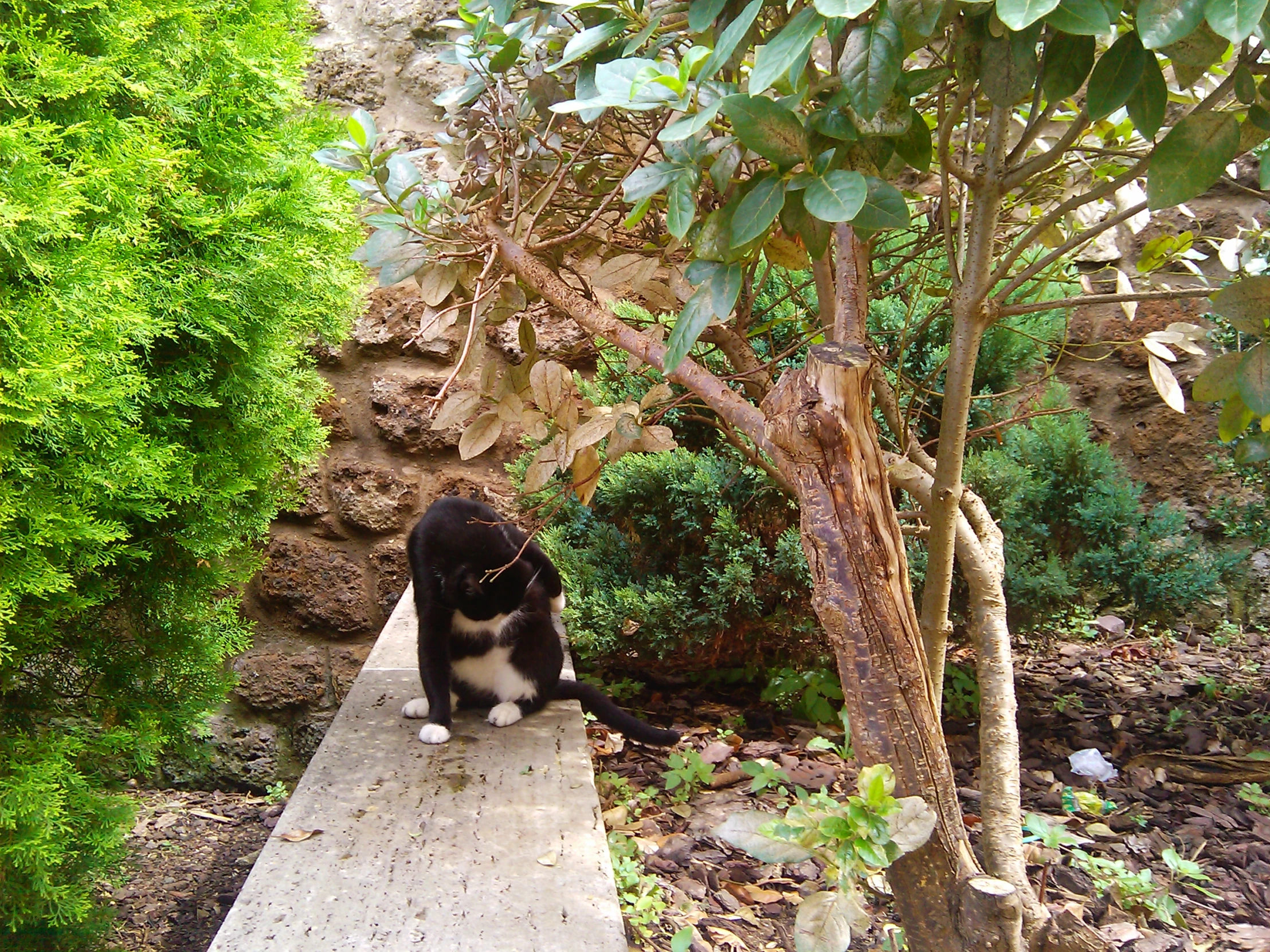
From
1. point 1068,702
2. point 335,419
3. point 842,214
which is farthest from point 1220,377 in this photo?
point 335,419

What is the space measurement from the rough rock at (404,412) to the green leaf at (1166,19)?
8.67 ft

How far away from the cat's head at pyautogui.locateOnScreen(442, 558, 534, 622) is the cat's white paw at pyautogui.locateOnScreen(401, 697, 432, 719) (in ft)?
0.79

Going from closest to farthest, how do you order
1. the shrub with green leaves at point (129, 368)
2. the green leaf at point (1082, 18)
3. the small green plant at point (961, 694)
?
the green leaf at point (1082, 18) → the shrub with green leaves at point (129, 368) → the small green plant at point (961, 694)

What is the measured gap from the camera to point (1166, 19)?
0.87 m

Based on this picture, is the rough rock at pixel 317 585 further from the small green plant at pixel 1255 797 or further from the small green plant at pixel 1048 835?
the small green plant at pixel 1255 797

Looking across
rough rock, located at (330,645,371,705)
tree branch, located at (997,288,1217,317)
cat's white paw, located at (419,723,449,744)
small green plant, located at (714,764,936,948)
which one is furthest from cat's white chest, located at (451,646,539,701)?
tree branch, located at (997,288,1217,317)

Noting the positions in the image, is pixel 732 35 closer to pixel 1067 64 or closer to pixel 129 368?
pixel 1067 64

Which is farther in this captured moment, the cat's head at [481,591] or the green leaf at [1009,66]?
the cat's head at [481,591]

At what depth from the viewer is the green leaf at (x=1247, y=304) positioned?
4.05 feet

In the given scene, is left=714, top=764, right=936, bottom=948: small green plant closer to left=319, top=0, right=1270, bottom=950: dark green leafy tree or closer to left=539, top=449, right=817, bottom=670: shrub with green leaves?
left=319, top=0, right=1270, bottom=950: dark green leafy tree

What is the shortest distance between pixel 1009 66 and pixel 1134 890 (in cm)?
152

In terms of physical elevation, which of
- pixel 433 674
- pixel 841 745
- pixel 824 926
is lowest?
pixel 841 745

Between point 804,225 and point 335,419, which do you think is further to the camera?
point 335,419

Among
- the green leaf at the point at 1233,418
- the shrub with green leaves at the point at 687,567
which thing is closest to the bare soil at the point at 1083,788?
the shrub with green leaves at the point at 687,567
